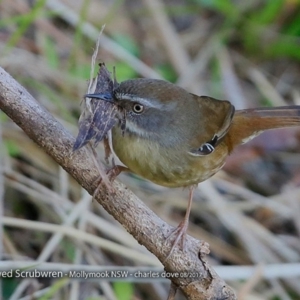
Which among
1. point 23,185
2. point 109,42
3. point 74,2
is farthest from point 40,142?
point 74,2

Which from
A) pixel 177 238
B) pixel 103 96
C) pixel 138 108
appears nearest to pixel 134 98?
pixel 138 108

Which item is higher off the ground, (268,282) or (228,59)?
(228,59)

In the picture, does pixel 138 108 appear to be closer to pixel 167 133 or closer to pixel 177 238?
pixel 167 133

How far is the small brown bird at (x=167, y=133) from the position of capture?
2377 mm

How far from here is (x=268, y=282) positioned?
3.71 meters

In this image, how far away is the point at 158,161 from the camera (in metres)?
2.43

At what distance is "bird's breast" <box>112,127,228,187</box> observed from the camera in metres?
2.38

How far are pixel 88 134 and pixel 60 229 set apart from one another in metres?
1.22

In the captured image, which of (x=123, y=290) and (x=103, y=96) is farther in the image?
(x=123, y=290)

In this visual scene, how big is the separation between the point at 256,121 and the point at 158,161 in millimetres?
853

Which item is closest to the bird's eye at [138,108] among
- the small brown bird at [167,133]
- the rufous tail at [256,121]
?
the small brown bird at [167,133]

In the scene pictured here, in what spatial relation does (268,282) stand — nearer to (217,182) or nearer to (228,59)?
(217,182)

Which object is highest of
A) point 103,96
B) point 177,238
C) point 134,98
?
point 134,98

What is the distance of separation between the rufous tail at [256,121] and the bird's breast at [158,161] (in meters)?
0.49
